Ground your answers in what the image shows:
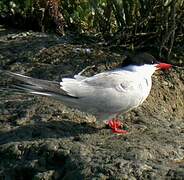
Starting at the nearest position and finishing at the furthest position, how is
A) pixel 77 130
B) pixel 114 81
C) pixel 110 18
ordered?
pixel 114 81
pixel 77 130
pixel 110 18

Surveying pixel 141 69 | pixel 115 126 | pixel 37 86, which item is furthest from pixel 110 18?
pixel 37 86

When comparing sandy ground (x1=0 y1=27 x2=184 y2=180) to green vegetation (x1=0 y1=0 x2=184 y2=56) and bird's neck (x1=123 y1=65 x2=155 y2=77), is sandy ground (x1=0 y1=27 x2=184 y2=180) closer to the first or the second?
green vegetation (x1=0 y1=0 x2=184 y2=56)

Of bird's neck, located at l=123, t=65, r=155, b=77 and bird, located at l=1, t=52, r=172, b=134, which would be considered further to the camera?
bird's neck, located at l=123, t=65, r=155, b=77

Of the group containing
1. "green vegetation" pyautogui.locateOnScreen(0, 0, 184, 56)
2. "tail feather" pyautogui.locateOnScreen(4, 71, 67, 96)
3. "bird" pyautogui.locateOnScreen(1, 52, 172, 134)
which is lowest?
"green vegetation" pyautogui.locateOnScreen(0, 0, 184, 56)

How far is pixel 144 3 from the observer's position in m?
6.12

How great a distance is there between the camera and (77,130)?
4.59m

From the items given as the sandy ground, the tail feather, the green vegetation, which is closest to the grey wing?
the tail feather

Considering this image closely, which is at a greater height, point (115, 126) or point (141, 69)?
point (141, 69)

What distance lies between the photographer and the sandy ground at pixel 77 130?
3.97 meters

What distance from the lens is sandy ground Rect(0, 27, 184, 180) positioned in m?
3.97

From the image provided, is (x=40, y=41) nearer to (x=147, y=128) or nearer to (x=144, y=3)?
(x=144, y=3)

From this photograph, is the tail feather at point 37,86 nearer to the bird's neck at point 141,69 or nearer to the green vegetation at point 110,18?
the bird's neck at point 141,69

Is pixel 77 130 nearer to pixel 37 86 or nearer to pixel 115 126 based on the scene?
pixel 115 126

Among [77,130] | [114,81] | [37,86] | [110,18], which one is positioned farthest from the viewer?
[110,18]
